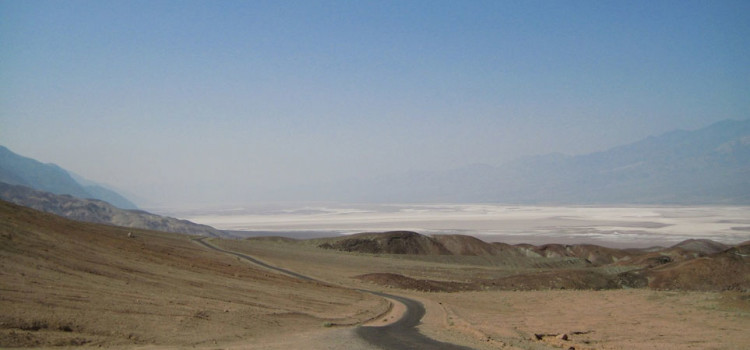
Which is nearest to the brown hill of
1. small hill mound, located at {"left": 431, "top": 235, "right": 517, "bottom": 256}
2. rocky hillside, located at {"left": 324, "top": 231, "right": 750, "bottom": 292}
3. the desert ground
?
the desert ground

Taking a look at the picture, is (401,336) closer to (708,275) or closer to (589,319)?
(589,319)

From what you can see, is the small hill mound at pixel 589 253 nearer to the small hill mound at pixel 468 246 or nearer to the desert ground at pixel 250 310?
the small hill mound at pixel 468 246

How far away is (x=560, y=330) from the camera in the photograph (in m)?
21.2

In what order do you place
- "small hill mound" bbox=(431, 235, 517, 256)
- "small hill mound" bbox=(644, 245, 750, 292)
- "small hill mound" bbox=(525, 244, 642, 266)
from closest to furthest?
"small hill mound" bbox=(644, 245, 750, 292) < "small hill mound" bbox=(525, 244, 642, 266) < "small hill mound" bbox=(431, 235, 517, 256)

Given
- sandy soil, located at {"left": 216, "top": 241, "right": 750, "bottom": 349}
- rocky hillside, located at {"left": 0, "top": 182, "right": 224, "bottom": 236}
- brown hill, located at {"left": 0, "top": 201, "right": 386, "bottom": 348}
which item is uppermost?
rocky hillside, located at {"left": 0, "top": 182, "right": 224, "bottom": 236}

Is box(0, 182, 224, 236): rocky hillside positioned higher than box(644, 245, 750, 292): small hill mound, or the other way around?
box(0, 182, 224, 236): rocky hillside

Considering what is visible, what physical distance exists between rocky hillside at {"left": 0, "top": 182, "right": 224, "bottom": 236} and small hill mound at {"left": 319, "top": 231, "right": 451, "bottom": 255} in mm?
47232

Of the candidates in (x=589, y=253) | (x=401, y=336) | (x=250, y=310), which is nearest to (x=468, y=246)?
(x=589, y=253)

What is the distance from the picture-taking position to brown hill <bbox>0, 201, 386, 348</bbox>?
14.0 metres

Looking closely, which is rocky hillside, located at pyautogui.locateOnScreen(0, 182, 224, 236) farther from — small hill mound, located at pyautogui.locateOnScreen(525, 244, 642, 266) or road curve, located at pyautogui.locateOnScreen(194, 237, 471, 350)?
road curve, located at pyautogui.locateOnScreen(194, 237, 471, 350)

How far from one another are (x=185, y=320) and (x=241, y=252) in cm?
4365

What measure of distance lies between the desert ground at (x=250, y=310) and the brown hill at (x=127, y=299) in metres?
0.06

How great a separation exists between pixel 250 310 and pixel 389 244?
210 feet

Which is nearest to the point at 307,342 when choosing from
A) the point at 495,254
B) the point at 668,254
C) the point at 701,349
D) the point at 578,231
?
the point at 701,349
